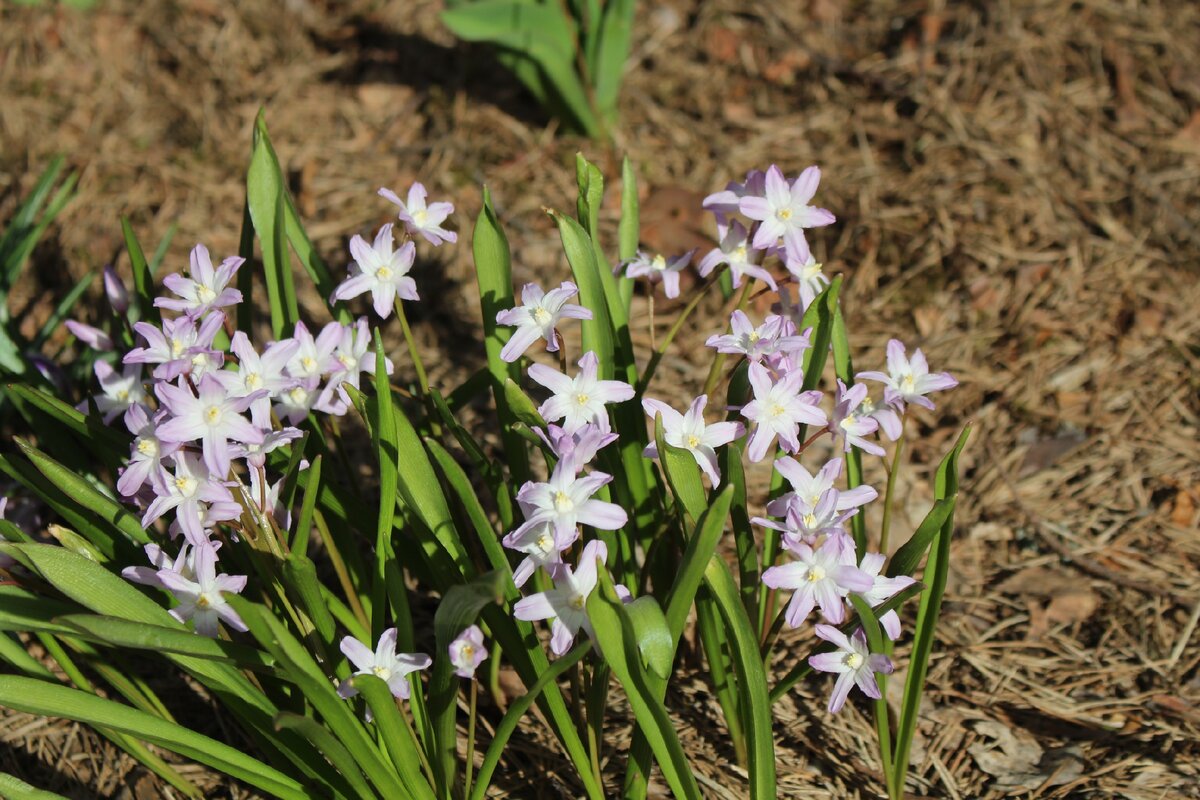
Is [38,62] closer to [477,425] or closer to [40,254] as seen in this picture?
[40,254]

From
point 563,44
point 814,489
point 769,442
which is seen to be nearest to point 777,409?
point 769,442

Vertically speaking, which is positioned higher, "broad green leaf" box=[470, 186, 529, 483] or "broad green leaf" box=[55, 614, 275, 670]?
"broad green leaf" box=[470, 186, 529, 483]

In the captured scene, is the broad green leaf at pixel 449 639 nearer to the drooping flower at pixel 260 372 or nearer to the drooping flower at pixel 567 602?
the drooping flower at pixel 567 602

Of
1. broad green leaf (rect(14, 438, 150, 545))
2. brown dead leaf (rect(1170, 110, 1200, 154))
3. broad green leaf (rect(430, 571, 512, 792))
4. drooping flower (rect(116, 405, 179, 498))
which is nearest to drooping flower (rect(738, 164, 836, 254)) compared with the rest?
broad green leaf (rect(430, 571, 512, 792))

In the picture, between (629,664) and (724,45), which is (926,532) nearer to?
(629,664)

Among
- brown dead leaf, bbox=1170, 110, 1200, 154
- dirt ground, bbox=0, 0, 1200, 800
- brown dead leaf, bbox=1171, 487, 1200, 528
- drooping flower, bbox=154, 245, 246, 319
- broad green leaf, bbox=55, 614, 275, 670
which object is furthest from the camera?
brown dead leaf, bbox=1170, 110, 1200, 154

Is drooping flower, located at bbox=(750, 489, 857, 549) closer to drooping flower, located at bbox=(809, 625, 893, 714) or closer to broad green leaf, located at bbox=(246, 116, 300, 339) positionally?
drooping flower, located at bbox=(809, 625, 893, 714)

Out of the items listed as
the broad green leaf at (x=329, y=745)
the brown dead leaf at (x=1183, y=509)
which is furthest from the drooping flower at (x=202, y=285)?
the brown dead leaf at (x=1183, y=509)
